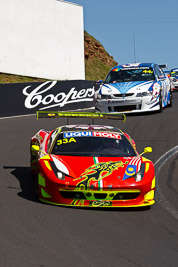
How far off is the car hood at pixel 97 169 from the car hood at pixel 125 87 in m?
10.2

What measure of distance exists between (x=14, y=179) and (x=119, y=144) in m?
1.84

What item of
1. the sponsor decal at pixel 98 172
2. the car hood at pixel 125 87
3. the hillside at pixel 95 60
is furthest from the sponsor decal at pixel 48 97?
the hillside at pixel 95 60

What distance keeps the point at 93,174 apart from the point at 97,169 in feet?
0.56

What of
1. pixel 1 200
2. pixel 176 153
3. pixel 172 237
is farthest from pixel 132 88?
pixel 172 237

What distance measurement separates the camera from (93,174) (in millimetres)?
7520

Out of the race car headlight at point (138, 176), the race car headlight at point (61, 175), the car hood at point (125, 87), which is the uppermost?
the car hood at point (125, 87)

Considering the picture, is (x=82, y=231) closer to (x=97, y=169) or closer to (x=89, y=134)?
(x=97, y=169)

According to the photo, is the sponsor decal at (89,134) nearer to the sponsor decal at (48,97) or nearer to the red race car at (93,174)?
the red race car at (93,174)

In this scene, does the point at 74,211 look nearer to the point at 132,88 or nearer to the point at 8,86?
the point at 132,88

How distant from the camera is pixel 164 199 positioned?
8.27 metres

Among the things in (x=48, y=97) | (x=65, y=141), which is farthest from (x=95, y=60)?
(x=65, y=141)

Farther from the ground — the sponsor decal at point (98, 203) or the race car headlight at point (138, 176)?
the race car headlight at point (138, 176)

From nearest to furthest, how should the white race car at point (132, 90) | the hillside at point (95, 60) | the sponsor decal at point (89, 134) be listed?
the sponsor decal at point (89, 134), the white race car at point (132, 90), the hillside at point (95, 60)

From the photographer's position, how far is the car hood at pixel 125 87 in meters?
18.4
